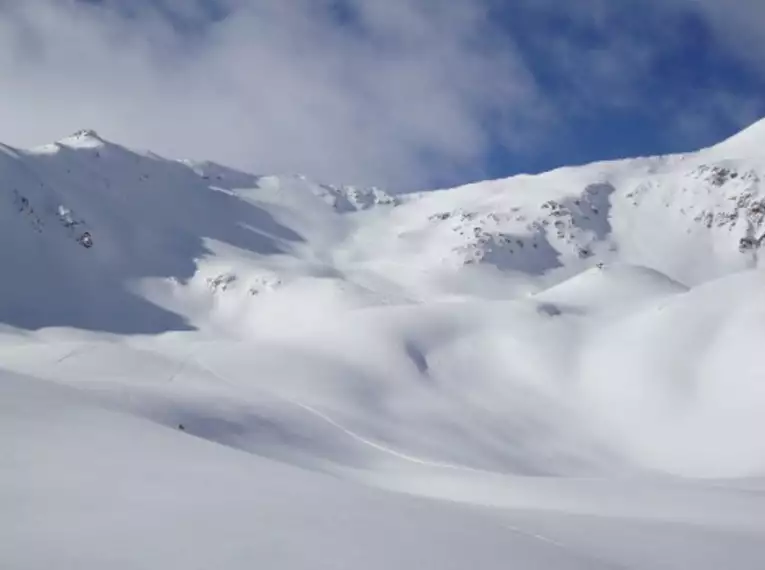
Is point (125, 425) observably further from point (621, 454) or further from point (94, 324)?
point (94, 324)

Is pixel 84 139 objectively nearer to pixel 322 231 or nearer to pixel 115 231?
pixel 115 231

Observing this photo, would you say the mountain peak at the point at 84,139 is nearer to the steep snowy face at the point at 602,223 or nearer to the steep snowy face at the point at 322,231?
the steep snowy face at the point at 322,231

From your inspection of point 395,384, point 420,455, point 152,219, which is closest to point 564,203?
point 152,219

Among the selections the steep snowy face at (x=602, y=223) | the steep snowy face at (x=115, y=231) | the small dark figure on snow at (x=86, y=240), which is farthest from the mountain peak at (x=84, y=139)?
the steep snowy face at (x=602, y=223)

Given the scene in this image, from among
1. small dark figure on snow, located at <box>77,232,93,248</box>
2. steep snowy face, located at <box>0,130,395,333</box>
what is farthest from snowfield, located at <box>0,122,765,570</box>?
small dark figure on snow, located at <box>77,232,93,248</box>

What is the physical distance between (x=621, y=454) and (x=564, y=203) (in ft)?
381

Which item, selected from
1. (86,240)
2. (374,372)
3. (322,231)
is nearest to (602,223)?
(322,231)

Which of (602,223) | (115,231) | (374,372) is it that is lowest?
(374,372)

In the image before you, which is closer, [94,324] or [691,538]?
[691,538]

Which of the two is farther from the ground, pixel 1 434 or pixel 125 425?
pixel 125 425

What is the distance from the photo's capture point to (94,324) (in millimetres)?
94250

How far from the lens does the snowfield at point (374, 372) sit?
25.3 feet

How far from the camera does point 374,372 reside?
47500 millimetres

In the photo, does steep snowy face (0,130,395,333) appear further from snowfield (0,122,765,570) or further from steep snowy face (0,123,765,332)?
snowfield (0,122,765,570)
